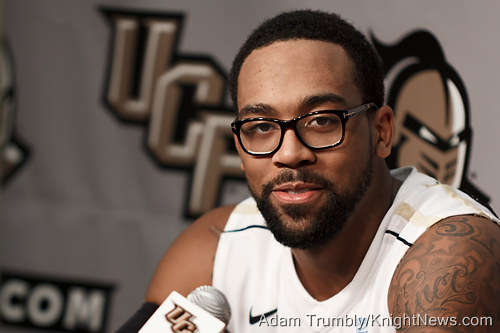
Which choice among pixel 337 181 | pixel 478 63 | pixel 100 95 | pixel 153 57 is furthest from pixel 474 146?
pixel 100 95

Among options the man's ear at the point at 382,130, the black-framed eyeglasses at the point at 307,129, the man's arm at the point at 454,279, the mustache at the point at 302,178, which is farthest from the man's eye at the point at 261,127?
the man's arm at the point at 454,279

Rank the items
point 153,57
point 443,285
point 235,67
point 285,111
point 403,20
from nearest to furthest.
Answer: point 443,285, point 285,111, point 235,67, point 403,20, point 153,57

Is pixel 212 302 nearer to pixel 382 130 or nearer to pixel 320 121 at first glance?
pixel 320 121

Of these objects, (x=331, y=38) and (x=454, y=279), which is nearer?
(x=454, y=279)

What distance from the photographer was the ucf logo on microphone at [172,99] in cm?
197

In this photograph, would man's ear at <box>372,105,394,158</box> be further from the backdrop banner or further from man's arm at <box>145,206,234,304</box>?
the backdrop banner

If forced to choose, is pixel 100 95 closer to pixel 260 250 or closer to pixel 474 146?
pixel 260 250

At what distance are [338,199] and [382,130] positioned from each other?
236mm

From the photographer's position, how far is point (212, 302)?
88 cm

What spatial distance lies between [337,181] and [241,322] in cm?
49

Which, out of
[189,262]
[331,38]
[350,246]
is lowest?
[189,262]

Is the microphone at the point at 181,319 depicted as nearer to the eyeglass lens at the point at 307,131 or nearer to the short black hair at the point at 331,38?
the eyeglass lens at the point at 307,131

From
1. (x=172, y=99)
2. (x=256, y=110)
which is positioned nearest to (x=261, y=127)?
(x=256, y=110)

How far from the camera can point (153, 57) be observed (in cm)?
201
